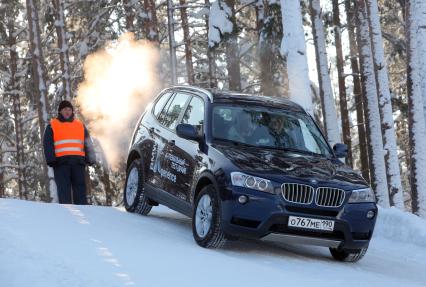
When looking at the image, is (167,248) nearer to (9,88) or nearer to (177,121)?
(177,121)

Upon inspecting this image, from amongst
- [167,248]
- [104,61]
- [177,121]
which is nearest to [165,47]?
[104,61]

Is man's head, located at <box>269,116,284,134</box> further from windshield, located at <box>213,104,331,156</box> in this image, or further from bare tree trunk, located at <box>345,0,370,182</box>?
bare tree trunk, located at <box>345,0,370,182</box>

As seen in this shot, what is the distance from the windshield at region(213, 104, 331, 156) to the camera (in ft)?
30.6

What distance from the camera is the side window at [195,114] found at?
9.56 metres

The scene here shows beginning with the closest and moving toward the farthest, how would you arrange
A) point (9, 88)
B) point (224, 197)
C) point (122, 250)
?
point (122, 250), point (224, 197), point (9, 88)

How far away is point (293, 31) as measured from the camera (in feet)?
44.1

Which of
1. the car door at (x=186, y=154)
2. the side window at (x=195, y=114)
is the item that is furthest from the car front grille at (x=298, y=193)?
the side window at (x=195, y=114)

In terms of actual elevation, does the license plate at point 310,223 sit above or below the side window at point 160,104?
below

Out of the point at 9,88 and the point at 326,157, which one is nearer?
the point at 326,157

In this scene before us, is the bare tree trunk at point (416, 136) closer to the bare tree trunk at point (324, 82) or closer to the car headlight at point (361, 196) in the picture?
the bare tree trunk at point (324, 82)

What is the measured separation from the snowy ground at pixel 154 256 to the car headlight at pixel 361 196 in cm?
78

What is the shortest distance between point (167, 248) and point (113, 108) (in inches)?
732

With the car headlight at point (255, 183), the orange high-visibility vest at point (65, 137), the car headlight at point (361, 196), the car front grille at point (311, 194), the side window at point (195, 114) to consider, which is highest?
the side window at point (195, 114)

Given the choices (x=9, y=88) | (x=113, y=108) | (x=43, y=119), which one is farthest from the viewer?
(x=9, y=88)
